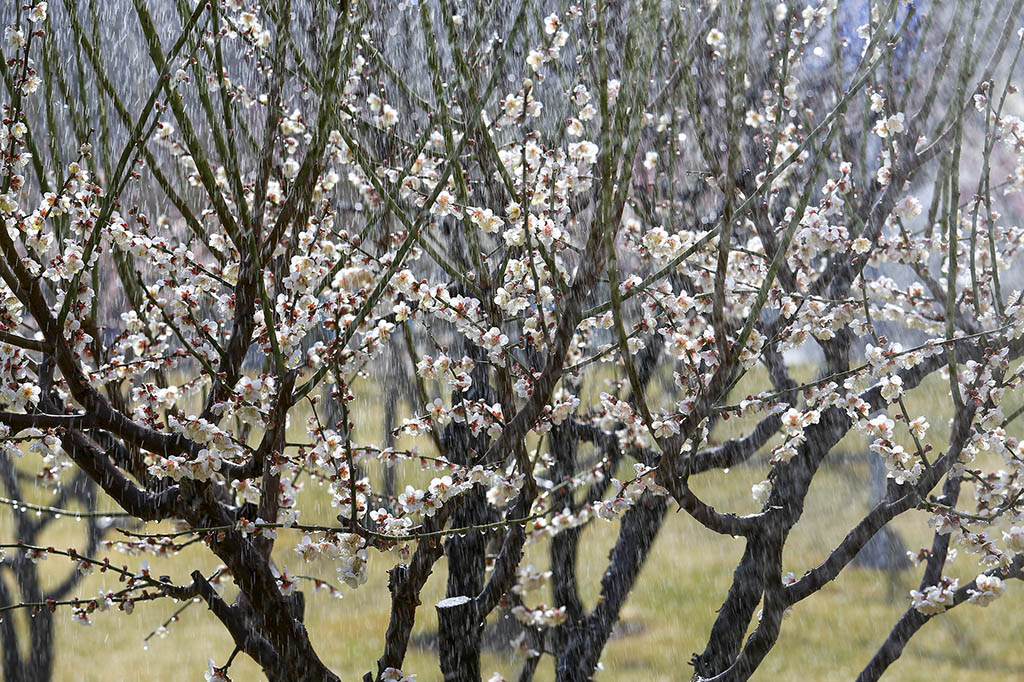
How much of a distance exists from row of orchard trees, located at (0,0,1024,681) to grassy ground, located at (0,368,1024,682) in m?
2.19

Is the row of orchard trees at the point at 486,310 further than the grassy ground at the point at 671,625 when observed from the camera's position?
No

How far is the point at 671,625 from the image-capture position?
4.81 meters

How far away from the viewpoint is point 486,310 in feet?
5.93

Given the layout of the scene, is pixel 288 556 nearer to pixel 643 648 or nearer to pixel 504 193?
pixel 643 648

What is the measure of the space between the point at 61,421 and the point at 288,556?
3819 millimetres

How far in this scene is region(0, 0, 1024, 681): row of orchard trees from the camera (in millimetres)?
1464

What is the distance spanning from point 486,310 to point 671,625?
3440 millimetres

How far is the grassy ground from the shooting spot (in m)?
4.52

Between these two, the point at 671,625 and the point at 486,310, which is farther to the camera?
the point at 671,625

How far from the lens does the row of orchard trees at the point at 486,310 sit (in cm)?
146

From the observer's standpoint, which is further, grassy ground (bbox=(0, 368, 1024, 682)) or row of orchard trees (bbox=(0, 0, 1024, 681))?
grassy ground (bbox=(0, 368, 1024, 682))

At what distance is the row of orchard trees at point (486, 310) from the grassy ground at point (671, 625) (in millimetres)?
2192

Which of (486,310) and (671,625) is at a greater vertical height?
(671,625)

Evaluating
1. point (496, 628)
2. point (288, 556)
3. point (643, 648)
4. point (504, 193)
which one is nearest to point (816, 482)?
point (643, 648)
